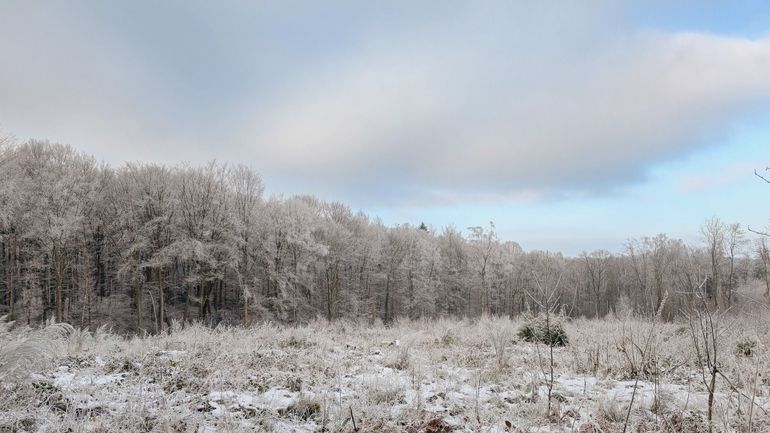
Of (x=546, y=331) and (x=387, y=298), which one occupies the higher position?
(x=546, y=331)

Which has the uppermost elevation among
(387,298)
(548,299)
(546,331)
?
(548,299)

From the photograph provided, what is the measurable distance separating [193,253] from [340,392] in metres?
27.3

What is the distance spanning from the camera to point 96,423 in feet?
12.3

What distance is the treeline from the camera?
25.6 metres

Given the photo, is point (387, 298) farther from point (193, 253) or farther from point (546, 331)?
point (546, 331)

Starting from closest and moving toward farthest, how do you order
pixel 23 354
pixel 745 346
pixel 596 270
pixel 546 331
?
1. pixel 23 354
2. pixel 745 346
3. pixel 546 331
4. pixel 596 270

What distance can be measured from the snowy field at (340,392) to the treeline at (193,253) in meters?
14.3

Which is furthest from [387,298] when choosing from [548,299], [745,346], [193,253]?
[548,299]

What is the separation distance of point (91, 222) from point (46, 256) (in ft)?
12.0

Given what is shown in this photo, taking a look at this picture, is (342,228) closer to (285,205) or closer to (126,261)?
(285,205)

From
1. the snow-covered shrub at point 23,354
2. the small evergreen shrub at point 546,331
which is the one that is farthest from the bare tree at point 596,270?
the snow-covered shrub at point 23,354

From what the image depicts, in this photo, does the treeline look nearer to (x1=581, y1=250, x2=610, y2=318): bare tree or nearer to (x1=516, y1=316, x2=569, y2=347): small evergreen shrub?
(x1=516, y1=316, x2=569, y2=347): small evergreen shrub

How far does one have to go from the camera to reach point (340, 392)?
4.80 meters

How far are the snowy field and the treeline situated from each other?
1428 centimetres
